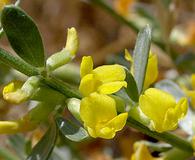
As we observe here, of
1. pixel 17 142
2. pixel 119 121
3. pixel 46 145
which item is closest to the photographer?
pixel 119 121

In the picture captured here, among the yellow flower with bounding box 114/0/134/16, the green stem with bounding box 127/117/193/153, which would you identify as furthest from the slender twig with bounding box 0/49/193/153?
the yellow flower with bounding box 114/0/134/16

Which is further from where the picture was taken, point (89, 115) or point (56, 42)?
point (56, 42)

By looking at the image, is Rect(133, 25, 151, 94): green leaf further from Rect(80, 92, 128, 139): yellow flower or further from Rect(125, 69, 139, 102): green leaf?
Rect(80, 92, 128, 139): yellow flower

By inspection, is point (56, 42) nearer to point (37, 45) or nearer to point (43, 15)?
point (43, 15)

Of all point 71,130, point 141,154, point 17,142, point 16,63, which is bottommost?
point 17,142

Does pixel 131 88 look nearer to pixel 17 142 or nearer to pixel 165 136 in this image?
pixel 165 136

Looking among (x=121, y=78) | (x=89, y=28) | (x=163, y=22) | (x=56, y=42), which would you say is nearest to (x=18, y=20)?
(x=121, y=78)

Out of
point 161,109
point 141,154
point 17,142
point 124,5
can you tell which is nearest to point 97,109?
point 161,109
